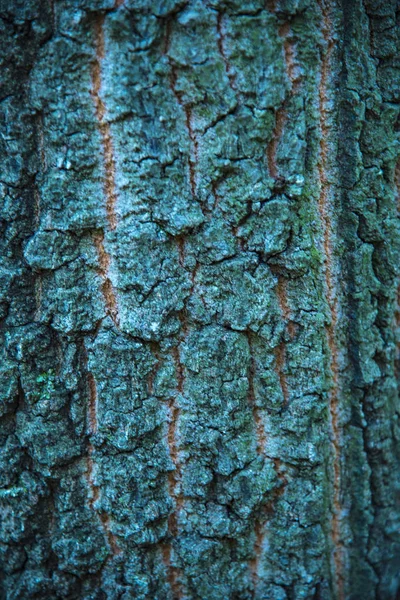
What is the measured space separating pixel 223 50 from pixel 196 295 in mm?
498

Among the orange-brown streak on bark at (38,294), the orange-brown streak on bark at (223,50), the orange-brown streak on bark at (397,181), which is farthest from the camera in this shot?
the orange-brown streak on bark at (397,181)

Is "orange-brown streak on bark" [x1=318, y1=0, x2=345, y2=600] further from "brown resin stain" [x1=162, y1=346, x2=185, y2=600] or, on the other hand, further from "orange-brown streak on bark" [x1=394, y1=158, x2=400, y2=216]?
"brown resin stain" [x1=162, y1=346, x2=185, y2=600]

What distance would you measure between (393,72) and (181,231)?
62 centimetres

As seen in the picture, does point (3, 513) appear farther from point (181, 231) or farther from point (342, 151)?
point (342, 151)

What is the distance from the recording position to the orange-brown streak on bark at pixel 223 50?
1.04m

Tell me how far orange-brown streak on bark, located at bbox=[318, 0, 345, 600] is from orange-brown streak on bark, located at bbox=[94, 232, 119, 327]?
0.48m

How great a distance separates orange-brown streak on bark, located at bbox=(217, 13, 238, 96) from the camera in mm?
1039

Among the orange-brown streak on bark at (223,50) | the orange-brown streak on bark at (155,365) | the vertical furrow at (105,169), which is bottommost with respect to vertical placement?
the orange-brown streak on bark at (155,365)

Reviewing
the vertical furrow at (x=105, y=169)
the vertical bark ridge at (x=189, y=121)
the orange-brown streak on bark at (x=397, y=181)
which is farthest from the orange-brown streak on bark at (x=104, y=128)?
the orange-brown streak on bark at (x=397, y=181)

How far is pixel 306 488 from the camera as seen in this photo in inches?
49.8

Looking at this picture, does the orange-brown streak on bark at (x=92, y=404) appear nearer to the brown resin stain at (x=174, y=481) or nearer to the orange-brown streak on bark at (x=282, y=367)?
the brown resin stain at (x=174, y=481)

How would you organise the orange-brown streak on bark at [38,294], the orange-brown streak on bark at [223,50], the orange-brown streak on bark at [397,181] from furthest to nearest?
the orange-brown streak on bark at [397,181], the orange-brown streak on bark at [38,294], the orange-brown streak on bark at [223,50]

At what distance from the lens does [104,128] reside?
108 cm

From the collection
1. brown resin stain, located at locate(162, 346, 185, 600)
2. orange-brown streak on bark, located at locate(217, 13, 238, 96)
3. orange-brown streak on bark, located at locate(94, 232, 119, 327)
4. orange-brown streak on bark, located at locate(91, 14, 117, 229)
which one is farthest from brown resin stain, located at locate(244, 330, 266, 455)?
orange-brown streak on bark, located at locate(217, 13, 238, 96)
